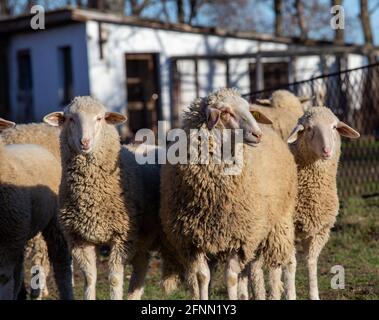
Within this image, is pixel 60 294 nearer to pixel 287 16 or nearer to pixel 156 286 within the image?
pixel 156 286

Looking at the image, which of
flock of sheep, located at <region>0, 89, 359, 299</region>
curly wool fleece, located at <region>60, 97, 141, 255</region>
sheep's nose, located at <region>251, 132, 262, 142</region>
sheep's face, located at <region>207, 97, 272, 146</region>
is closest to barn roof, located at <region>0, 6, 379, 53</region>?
flock of sheep, located at <region>0, 89, 359, 299</region>

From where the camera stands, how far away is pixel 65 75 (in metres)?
21.2

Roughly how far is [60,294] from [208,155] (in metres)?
2.41

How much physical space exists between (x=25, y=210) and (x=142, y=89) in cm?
1470

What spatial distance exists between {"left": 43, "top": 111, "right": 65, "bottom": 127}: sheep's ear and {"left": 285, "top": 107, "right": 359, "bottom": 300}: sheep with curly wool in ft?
6.29

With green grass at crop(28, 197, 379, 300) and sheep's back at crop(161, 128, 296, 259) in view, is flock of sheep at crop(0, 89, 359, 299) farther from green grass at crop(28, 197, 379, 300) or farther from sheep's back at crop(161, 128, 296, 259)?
green grass at crop(28, 197, 379, 300)

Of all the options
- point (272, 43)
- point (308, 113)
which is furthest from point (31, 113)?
point (308, 113)

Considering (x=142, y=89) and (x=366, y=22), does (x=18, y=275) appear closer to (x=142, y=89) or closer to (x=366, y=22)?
(x=142, y=89)

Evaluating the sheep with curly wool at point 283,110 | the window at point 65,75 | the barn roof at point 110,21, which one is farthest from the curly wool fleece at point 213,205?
the window at point 65,75

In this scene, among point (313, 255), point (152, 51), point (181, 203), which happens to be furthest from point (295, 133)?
point (152, 51)

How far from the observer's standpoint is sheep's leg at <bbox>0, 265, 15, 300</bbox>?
7.00m

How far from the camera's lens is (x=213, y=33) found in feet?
72.2

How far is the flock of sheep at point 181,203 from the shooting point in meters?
6.19

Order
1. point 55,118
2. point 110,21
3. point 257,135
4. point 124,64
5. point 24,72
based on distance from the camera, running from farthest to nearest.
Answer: point 24,72
point 124,64
point 110,21
point 55,118
point 257,135
